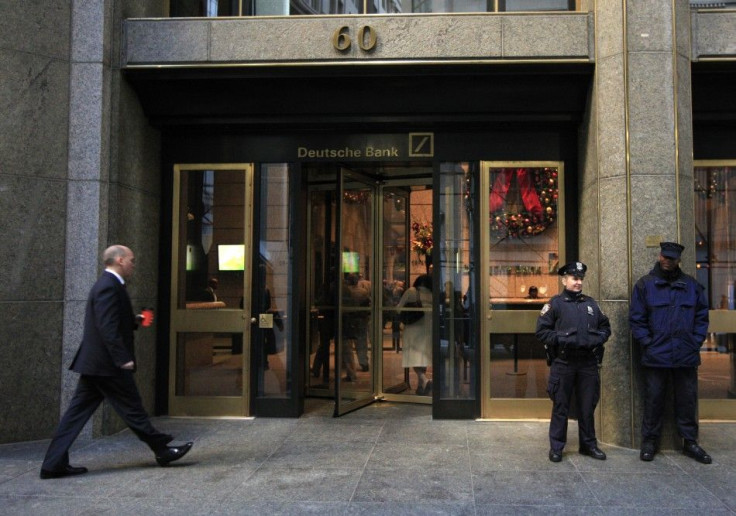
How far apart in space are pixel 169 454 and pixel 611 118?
552 cm

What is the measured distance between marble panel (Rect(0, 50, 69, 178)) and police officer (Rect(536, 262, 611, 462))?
17.8 feet

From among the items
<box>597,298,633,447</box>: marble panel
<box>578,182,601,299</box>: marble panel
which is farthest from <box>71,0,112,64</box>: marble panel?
<box>597,298,633,447</box>: marble panel

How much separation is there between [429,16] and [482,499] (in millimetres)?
5175

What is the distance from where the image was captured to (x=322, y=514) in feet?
15.9

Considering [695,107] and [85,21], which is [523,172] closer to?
[695,107]

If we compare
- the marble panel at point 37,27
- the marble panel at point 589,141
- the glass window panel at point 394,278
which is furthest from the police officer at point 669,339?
the marble panel at point 37,27

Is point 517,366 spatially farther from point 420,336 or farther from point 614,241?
point 614,241

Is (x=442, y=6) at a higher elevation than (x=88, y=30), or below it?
higher

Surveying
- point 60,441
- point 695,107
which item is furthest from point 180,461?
point 695,107

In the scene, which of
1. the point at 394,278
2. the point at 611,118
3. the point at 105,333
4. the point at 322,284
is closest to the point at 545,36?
the point at 611,118

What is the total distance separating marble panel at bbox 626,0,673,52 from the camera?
6703mm

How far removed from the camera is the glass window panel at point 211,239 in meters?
8.18

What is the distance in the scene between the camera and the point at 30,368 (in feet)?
22.5

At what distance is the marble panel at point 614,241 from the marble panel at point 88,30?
571 cm
